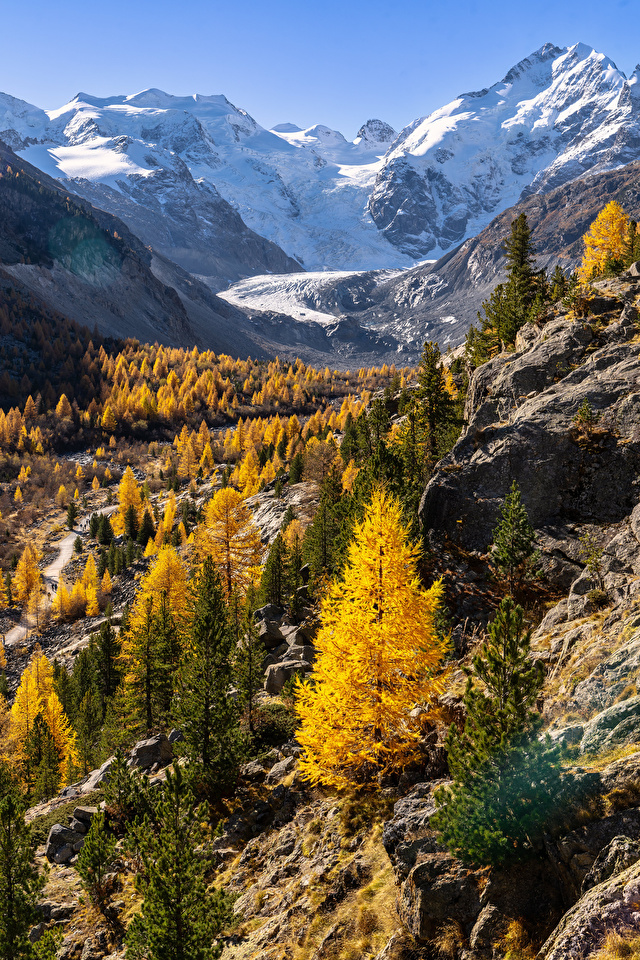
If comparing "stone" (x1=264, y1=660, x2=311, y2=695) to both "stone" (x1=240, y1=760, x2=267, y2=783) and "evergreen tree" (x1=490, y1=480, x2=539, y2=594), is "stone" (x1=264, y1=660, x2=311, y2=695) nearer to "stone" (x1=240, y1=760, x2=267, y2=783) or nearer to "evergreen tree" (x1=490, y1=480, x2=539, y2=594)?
"stone" (x1=240, y1=760, x2=267, y2=783)

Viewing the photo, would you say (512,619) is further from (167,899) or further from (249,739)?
(249,739)

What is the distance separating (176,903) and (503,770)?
30.6 ft

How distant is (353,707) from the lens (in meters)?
16.1

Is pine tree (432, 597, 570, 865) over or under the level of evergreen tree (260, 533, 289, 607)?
over

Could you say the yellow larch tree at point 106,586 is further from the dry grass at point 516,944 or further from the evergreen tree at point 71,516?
the dry grass at point 516,944

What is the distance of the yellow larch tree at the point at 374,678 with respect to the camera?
15.9 m

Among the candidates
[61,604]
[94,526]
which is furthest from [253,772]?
[94,526]

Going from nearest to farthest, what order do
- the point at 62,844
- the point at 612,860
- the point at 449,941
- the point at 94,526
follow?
the point at 612,860
the point at 449,941
the point at 62,844
the point at 94,526

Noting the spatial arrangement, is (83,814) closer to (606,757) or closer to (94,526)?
(606,757)

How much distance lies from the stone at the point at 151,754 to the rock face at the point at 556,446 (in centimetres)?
1804

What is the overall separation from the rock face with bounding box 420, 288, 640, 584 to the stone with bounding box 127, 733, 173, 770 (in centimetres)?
1804

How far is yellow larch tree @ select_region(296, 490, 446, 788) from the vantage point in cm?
1588

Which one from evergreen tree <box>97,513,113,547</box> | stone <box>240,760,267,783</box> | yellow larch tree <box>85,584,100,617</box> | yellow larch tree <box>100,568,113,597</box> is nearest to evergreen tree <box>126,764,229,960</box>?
stone <box>240,760,267,783</box>

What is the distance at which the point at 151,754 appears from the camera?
91.6 feet
